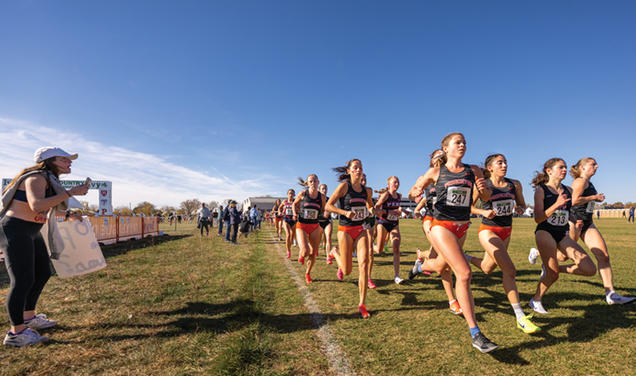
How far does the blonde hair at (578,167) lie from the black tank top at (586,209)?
263mm

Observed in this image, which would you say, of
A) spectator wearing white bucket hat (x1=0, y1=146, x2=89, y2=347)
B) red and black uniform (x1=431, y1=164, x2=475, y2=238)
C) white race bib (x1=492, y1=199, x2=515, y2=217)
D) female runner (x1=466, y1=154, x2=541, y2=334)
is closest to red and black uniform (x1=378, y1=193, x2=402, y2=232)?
female runner (x1=466, y1=154, x2=541, y2=334)

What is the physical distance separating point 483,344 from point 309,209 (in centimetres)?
448

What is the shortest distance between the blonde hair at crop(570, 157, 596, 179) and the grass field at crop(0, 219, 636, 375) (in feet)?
7.16

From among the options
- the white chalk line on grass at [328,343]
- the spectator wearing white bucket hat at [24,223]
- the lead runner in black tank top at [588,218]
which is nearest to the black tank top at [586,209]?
the lead runner in black tank top at [588,218]

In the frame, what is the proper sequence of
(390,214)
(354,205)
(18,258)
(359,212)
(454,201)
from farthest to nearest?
(390,214)
(354,205)
(359,212)
(454,201)
(18,258)

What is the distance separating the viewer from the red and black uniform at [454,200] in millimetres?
3686

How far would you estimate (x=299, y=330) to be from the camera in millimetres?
3781

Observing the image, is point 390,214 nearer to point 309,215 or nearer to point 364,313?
point 309,215

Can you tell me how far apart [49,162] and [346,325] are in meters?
4.41

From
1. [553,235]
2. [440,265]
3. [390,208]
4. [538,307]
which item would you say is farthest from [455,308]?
[390,208]

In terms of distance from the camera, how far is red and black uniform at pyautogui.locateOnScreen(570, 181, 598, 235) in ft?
16.7

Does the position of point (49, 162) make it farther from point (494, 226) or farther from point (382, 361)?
point (494, 226)

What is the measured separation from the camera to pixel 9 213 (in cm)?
340

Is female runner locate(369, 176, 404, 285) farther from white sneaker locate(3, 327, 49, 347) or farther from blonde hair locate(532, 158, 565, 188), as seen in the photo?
white sneaker locate(3, 327, 49, 347)
